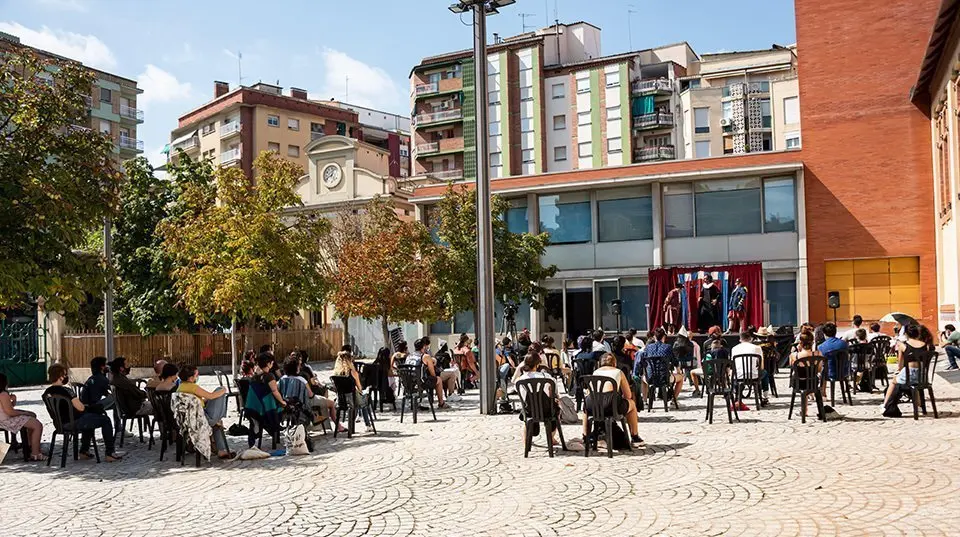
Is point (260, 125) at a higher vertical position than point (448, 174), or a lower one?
higher

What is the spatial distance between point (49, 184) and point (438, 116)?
5410 cm

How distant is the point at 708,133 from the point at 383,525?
66.2 meters

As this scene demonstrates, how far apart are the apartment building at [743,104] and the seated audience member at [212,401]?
60565mm

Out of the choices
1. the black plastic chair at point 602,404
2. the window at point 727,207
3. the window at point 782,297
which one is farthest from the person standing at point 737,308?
the black plastic chair at point 602,404

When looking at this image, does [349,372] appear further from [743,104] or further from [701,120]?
[701,120]

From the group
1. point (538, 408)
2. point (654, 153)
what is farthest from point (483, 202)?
point (654, 153)

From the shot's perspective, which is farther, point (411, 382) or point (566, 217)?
point (566, 217)

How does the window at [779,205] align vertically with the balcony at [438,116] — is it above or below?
below

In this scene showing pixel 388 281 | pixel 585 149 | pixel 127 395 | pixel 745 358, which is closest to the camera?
pixel 127 395

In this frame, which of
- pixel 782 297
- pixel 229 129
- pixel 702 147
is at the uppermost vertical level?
pixel 229 129

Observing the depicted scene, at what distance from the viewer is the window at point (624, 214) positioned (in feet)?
116

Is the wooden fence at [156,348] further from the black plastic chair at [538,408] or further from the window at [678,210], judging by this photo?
the black plastic chair at [538,408]

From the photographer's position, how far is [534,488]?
8516mm

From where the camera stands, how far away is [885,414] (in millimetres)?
12820
